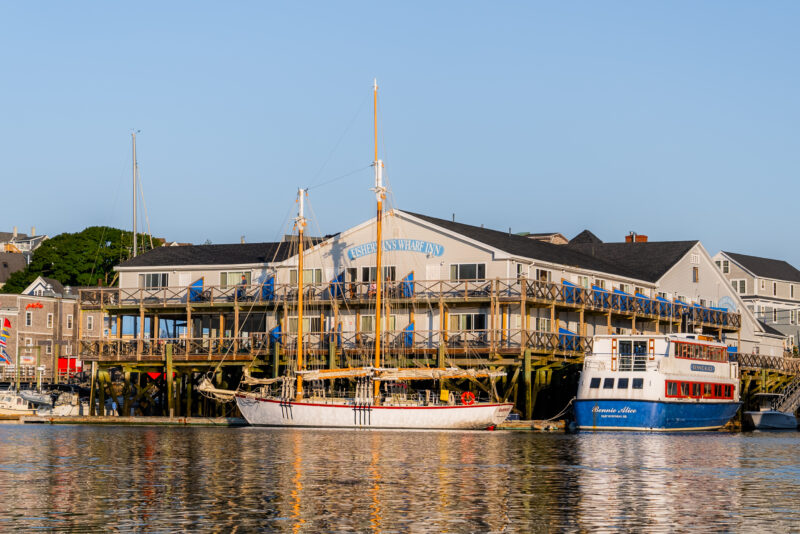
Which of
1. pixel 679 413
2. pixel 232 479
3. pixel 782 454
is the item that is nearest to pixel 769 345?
pixel 679 413

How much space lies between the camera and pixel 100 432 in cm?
6556

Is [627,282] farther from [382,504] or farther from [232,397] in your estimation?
[382,504]

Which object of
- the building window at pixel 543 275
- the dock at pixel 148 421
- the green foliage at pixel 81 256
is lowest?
the dock at pixel 148 421

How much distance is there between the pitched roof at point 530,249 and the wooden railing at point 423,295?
275 cm

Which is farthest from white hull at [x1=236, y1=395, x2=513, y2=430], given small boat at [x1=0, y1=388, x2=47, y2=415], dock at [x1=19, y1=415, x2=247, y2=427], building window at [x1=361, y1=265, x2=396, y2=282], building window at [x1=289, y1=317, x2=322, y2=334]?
small boat at [x1=0, y1=388, x2=47, y2=415]

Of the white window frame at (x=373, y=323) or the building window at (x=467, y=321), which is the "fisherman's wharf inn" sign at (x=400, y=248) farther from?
the building window at (x=467, y=321)

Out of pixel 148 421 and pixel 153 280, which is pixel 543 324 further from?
pixel 153 280

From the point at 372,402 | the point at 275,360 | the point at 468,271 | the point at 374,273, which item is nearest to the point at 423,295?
the point at 468,271

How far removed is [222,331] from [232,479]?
44443 mm

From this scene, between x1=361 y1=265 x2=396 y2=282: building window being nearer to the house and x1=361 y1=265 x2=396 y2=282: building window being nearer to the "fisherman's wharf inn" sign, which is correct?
the "fisherman's wharf inn" sign

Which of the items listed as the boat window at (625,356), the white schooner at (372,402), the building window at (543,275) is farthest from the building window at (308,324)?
the boat window at (625,356)

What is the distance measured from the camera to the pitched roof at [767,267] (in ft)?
464

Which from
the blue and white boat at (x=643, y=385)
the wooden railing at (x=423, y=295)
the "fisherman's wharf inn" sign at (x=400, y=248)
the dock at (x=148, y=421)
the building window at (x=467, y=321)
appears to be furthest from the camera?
the "fisherman's wharf inn" sign at (x=400, y=248)

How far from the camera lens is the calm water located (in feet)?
91.1
